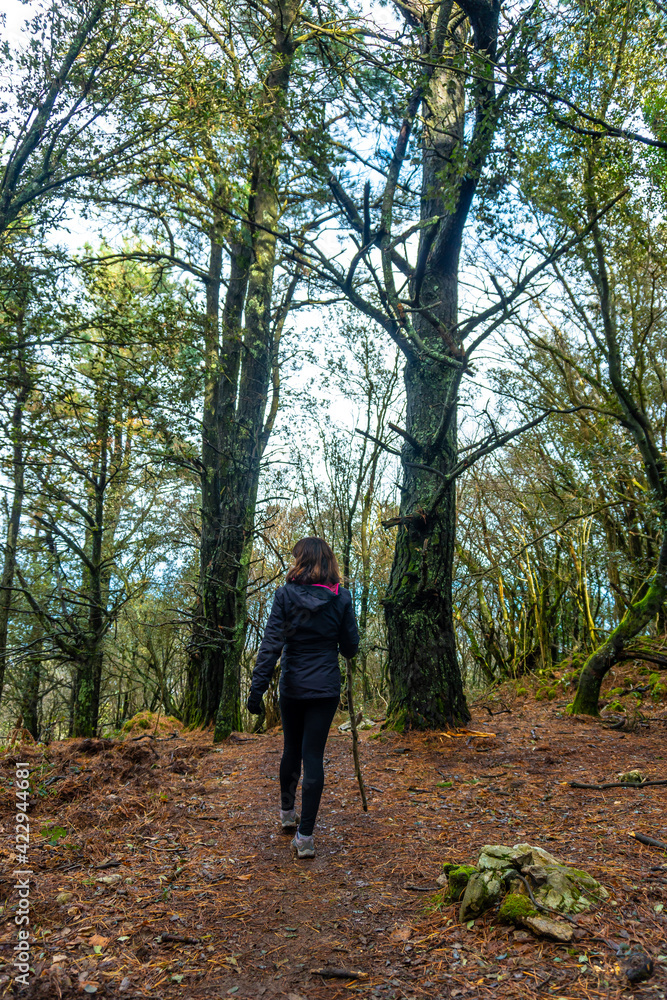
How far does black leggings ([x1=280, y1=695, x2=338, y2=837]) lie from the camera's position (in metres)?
3.19

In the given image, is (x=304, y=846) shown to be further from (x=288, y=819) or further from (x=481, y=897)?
(x=481, y=897)

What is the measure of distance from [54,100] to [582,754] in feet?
24.3

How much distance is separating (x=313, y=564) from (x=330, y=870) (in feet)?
5.44

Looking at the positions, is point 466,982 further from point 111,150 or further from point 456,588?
point 456,588

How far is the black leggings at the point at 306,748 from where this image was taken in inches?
125

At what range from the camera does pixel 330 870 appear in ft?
9.79

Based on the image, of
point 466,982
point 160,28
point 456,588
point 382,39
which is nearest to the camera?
point 466,982

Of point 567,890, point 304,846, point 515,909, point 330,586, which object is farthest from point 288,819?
point 567,890

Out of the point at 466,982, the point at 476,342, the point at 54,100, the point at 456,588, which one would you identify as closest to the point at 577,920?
the point at 466,982

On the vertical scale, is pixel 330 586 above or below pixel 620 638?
above

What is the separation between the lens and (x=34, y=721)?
11320mm

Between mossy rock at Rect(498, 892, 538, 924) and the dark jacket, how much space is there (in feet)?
4.49

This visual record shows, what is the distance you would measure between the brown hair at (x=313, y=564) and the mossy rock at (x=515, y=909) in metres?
1.83

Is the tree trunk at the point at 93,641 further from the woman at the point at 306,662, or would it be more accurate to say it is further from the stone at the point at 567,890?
the stone at the point at 567,890
